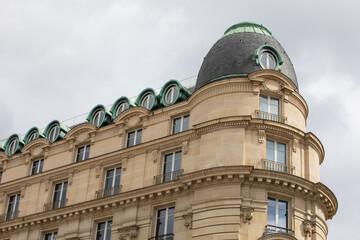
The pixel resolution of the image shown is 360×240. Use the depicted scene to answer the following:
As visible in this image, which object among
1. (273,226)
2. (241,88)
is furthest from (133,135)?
(273,226)

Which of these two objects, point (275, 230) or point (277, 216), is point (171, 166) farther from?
point (275, 230)

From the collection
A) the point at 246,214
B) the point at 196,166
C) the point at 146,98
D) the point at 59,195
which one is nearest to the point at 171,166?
the point at 196,166

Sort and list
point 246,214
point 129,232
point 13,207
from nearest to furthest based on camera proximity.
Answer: point 246,214, point 129,232, point 13,207

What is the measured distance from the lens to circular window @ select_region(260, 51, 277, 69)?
4194 cm

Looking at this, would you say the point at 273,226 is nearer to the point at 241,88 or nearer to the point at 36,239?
the point at 241,88

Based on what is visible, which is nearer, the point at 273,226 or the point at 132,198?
the point at 273,226

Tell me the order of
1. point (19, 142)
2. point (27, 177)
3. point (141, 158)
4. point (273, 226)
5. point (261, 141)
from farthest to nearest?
1. point (19, 142)
2. point (27, 177)
3. point (141, 158)
4. point (261, 141)
5. point (273, 226)

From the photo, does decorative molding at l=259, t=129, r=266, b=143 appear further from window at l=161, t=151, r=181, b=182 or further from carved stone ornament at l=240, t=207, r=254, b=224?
window at l=161, t=151, r=181, b=182

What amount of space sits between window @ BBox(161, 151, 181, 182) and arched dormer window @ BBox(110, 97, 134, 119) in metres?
5.63

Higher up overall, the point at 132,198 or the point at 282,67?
the point at 282,67

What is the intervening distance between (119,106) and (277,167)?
1264 cm

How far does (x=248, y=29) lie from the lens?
44.6 m

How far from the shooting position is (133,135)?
44.1 meters

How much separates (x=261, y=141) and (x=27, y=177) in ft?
58.0
